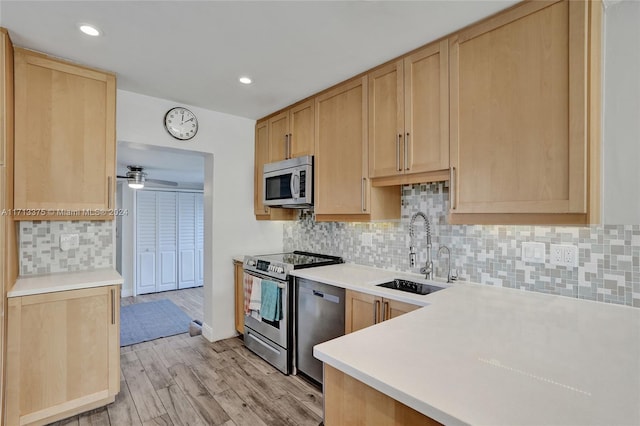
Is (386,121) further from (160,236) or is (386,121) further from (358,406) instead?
(160,236)

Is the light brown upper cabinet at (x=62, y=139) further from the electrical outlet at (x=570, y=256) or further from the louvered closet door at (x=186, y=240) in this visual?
the louvered closet door at (x=186, y=240)

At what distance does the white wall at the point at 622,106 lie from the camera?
1.38 meters

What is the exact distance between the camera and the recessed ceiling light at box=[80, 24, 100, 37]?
6.04 ft

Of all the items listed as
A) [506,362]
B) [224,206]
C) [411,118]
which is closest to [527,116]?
[411,118]

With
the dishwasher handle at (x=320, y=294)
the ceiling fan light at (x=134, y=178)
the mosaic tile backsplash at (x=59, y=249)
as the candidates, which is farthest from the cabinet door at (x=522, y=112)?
the ceiling fan light at (x=134, y=178)

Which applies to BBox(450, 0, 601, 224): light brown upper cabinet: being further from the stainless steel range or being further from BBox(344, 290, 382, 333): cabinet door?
the stainless steel range

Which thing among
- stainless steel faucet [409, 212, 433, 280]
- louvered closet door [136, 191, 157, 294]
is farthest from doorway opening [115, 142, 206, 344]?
stainless steel faucet [409, 212, 433, 280]

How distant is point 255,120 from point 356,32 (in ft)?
6.54

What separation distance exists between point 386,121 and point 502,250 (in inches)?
44.6

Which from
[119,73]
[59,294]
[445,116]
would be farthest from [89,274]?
[445,116]

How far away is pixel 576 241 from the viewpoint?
1.67 metres

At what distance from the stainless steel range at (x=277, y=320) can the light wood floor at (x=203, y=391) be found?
11 cm

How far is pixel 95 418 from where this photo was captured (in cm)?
212

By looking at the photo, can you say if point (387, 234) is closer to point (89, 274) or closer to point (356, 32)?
point (356, 32)
